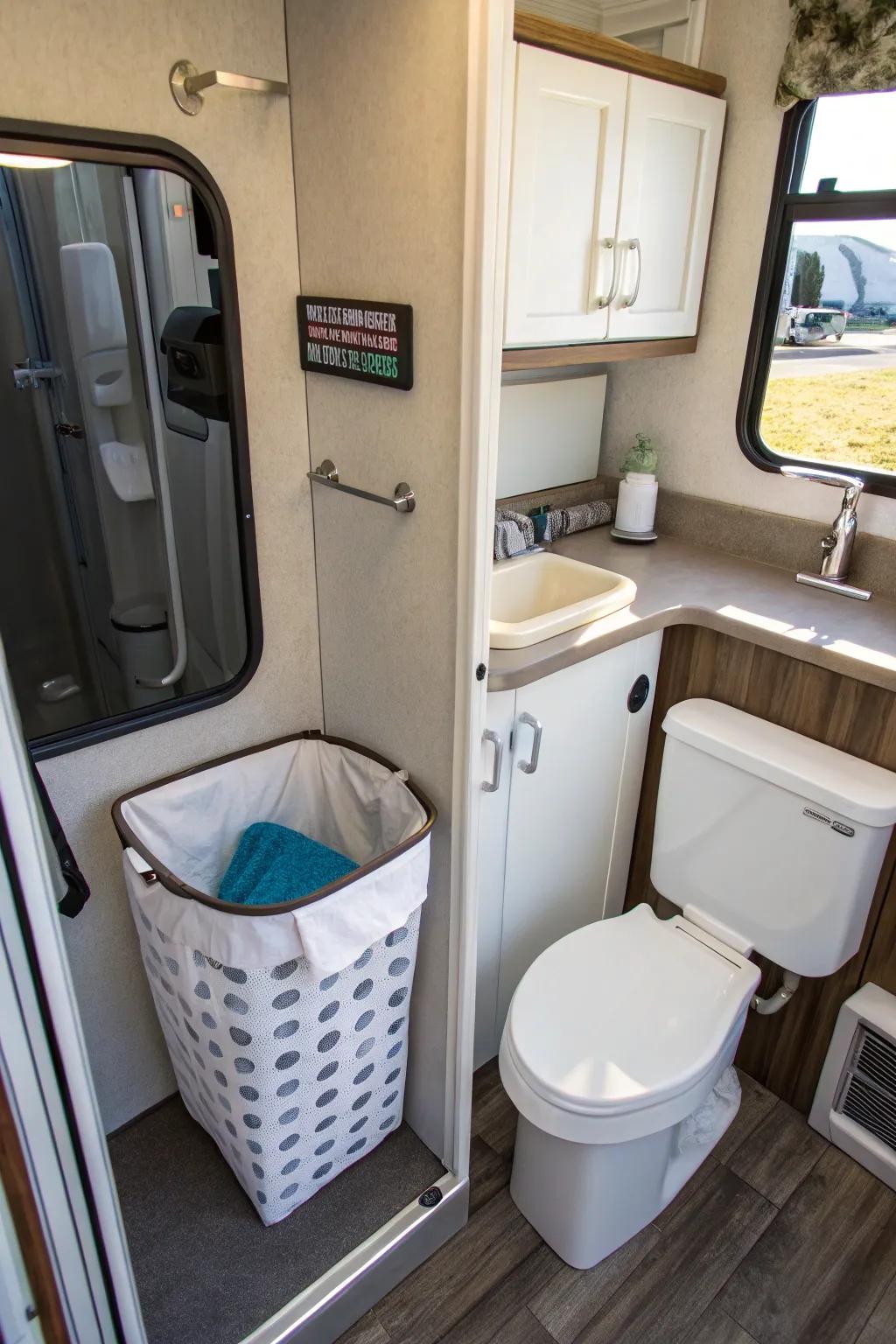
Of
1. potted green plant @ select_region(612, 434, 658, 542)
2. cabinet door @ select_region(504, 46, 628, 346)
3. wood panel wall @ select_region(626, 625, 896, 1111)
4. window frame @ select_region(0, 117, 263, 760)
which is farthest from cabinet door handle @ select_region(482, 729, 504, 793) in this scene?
potted green plant @ select_region(612, 434, 658, 542)

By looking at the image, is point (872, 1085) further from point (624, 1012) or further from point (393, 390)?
point (393, 390)

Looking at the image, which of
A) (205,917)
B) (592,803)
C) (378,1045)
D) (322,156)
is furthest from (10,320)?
(592,803)

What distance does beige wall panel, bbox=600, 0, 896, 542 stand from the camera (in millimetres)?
1888

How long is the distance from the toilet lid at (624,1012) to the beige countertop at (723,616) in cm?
58

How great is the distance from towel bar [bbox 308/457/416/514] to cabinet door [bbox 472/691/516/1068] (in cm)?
40

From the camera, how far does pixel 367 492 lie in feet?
4.35

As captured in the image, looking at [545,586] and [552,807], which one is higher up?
[545,586]

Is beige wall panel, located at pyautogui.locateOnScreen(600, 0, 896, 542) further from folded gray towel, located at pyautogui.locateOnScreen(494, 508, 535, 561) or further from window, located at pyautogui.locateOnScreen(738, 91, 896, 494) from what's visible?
folded gray towel, located at pyautogui.locateOnScreen(494, 508, 535, 561)

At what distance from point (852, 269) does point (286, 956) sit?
183 centimetres

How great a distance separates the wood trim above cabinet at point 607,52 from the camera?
1.48 meters

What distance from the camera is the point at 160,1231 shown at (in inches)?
60.4

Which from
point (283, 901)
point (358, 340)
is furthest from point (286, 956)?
point (358, 340)

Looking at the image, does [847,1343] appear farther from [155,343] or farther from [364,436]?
[155,343]

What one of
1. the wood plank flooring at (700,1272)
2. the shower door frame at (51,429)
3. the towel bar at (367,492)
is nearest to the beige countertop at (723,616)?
the towel bar at (367,492)
